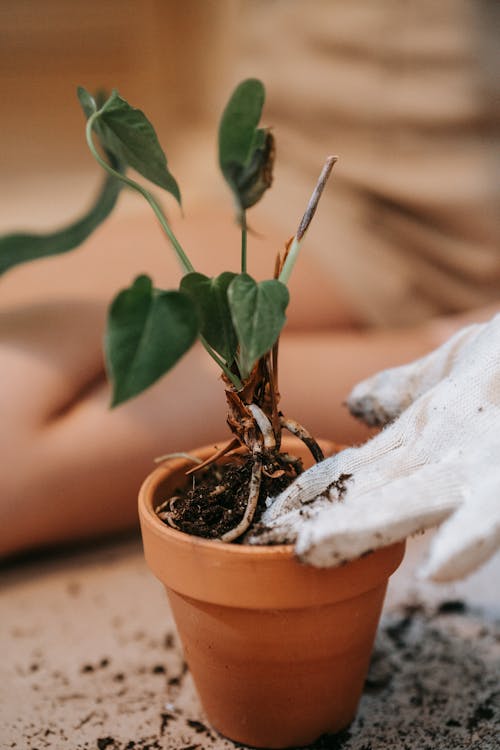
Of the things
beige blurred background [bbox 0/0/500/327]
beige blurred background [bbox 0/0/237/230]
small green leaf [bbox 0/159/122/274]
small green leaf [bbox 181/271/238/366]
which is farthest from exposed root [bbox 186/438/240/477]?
beige blurred background [bbox 0/0/237/230]

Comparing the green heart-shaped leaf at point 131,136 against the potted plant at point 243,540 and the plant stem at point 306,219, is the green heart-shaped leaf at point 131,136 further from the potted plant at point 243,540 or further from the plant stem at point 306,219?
the plant stem at point 306,219

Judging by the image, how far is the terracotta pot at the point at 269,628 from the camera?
24.3 inches

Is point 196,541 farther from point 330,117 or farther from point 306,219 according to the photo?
point 330,117

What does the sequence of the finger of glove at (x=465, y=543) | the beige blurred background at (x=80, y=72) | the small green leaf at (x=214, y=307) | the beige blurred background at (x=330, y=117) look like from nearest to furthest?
the finger of glove at (x=465, y=543), the small green leaf at (x=214, y=307), the beige blurred background at (x=330, y=117), the beige blurred background at (x=80, y=72)

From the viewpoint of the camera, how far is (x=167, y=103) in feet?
7.08

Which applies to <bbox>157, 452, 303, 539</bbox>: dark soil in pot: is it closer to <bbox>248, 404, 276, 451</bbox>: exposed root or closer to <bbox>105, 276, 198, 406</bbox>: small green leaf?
<bbox>248, 404, 276, 451</bbox>: exposed root

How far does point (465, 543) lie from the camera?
1.75ft

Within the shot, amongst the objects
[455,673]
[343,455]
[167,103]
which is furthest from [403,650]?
[167,103]

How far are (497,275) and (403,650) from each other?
69 cm

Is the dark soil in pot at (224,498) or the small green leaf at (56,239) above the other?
the small green leaf at (56,239)

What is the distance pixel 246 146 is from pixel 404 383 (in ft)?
1.00

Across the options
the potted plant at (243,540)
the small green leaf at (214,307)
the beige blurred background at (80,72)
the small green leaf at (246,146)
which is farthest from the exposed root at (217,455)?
the beige blurred background at (80,72)

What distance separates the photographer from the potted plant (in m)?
0.60

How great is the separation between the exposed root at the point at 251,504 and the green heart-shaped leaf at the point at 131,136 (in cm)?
27
